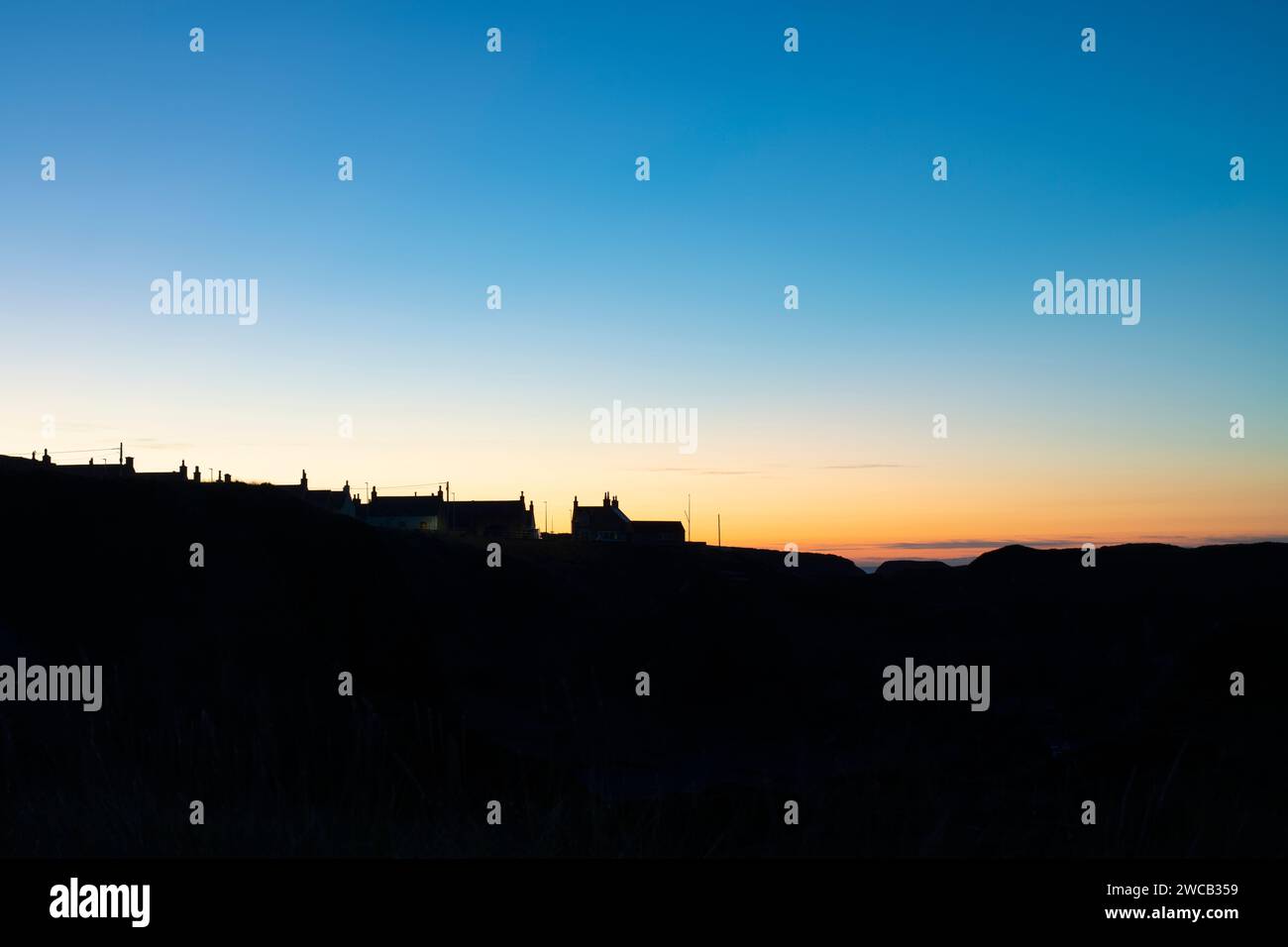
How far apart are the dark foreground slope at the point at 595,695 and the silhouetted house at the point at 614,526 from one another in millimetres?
31692

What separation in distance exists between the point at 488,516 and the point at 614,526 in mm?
11323

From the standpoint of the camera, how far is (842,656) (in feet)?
145

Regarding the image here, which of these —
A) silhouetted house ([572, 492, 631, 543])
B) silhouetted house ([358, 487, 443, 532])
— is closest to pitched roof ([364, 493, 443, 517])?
silhouetted house ([358, 487, 443, 532])

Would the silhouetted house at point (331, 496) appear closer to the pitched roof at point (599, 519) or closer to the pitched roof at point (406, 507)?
the pitched roof at point (406, 507)

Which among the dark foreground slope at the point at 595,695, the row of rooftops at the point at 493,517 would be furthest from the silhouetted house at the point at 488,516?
the dark foreground slope at the point at 595,695

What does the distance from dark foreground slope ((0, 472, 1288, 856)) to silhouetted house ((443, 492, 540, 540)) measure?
1275 inches

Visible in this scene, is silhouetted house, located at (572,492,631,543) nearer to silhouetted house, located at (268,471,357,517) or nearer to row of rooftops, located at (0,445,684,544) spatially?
row of rooftops, located at (0,445,684,544)

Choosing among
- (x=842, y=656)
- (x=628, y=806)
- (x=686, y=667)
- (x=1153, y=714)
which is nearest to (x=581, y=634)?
(x=686, y=667)

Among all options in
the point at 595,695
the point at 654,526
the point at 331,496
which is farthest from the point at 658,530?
the point at 595,695

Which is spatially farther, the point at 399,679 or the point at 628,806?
the point at 399,679

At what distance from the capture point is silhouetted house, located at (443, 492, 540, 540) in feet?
275

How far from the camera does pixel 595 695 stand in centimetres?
641

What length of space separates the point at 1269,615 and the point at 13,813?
42.5 metres
